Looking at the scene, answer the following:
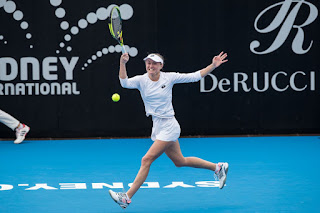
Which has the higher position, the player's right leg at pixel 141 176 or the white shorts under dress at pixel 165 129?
the white shorts under dress at pixel 165 129

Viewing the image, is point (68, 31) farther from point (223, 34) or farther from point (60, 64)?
point (223, 34)

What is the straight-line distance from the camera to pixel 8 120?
42.1 ft

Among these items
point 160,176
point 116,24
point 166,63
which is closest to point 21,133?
point 166,63

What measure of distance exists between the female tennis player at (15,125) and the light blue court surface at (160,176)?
197 millimetres

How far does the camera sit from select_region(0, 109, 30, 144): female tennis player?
12805 millimetres

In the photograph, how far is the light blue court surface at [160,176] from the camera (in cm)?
716

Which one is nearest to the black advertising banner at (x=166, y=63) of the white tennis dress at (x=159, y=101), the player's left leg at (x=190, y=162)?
the player's left leg at (x=190, y=162)

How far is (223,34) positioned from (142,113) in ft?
7.64

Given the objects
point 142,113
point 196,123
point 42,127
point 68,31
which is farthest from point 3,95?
point 196,123

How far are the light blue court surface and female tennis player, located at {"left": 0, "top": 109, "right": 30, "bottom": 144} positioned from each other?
0.65 feet

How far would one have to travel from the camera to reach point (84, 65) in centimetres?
1358

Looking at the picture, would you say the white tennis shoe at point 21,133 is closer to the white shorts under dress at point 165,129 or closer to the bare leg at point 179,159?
the bare leg at point 179,159

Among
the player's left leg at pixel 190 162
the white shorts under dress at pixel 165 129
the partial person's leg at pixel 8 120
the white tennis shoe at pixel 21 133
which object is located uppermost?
the white shorts under dress at pixel 165 129

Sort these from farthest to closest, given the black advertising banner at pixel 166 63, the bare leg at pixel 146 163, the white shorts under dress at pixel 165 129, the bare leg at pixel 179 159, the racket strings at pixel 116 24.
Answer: the black advertising banner at pixel 166 63 < the racket strings at pixel 116 24 < the bare leg at pixel 179 159 < the white shorts under dress at pixel 165 129 < the bare leg at pixel 146 163
